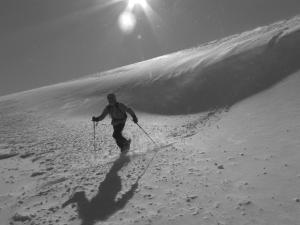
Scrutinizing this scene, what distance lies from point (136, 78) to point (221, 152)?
19.2 meters

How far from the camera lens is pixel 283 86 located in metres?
14.5

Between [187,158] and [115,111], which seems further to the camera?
[115,111]

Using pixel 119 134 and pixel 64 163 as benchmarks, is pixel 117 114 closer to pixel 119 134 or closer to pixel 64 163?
pixel 119 134

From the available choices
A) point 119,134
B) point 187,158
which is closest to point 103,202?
point 187,158

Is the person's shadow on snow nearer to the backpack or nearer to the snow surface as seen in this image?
the snow surface

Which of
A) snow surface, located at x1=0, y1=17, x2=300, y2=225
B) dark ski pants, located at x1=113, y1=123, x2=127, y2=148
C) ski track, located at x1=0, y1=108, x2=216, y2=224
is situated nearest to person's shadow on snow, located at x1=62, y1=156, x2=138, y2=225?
snow surface, located at x1=0, y1=17, x2=300, y2=225

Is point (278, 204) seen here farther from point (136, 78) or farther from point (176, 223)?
point (136, 78)

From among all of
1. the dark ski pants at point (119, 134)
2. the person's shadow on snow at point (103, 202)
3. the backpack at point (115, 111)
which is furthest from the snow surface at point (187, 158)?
the backpack at point (115, 111)

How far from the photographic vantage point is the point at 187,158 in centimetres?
912

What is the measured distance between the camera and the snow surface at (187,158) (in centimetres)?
624

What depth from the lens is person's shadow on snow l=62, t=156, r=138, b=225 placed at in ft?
21.0

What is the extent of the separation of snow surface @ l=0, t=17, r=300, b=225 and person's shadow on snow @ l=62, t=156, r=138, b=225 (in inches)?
1.0

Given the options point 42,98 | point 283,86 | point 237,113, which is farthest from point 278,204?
point 42,98

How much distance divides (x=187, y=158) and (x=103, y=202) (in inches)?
120
